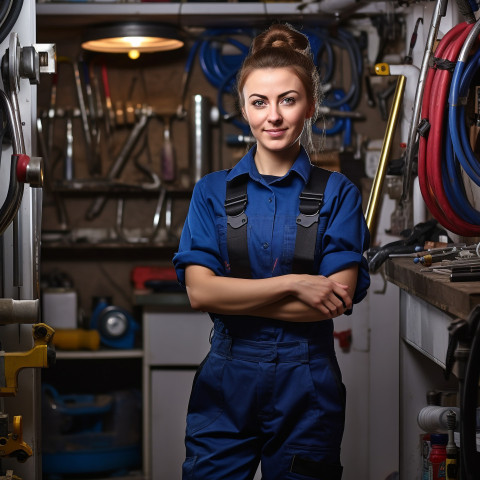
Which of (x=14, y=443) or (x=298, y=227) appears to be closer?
(x=298, y=227)

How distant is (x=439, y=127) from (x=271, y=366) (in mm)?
1078

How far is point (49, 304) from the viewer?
423 centimetres

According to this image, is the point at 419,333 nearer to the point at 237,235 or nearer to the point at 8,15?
the point at 237,235

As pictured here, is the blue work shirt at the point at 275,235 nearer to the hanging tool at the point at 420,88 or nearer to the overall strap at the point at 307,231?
the overall strap at the point at 307,231

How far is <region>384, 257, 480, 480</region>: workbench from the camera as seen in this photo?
1.90m

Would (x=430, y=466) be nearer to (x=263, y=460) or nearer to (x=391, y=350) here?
(x=263, y=460)

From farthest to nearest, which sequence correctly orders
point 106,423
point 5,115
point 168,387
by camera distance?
point 106,423 < point 168,387 < point 5,115

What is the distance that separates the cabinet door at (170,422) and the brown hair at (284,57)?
7.38 ft

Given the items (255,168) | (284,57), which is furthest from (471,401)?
(284,57)

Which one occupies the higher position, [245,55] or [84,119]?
[245,55]

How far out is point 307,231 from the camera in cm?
194

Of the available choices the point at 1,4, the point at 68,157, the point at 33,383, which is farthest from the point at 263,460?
the point at 68,157

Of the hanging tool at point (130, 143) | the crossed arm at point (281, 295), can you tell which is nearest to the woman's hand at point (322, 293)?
the crossed arm at point (281, 295)

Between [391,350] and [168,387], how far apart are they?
1124mm
